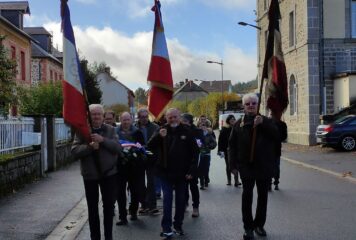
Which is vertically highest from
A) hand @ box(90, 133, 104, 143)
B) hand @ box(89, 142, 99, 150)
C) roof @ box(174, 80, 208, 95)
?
roof @ box(174, 80, 208, 95)

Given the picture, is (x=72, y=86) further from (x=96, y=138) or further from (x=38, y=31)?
(x=38, y=31)

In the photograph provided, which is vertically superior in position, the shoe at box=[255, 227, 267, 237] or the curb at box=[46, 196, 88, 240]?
the shoe at box=[255, 227, 267, 237]

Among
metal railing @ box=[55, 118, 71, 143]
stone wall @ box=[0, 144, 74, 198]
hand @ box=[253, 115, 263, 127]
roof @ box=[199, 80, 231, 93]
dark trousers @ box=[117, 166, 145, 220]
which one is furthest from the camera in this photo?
roof @ box=[199, 80, 231, 93]

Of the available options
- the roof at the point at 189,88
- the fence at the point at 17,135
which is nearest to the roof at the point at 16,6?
the fence at the point at 17,135

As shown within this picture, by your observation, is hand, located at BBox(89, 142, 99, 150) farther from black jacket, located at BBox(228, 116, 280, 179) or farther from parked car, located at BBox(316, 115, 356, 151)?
parked car, located at BBox(316, 115, 356, 151)

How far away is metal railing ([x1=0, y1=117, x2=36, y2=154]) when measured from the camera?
13055mm

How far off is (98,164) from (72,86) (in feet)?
3.31

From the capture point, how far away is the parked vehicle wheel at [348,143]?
2343cm

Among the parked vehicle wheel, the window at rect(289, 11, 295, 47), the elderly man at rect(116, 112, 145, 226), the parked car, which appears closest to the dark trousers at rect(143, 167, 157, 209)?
the elderly man at rect(116, 112, 145, 226)

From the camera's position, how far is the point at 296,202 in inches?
420

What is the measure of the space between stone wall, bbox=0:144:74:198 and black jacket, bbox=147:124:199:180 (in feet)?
15.4

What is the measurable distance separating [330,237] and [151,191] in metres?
3.40

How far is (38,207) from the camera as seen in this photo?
10.0 m

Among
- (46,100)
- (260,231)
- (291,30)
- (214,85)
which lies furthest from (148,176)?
(214,85)
